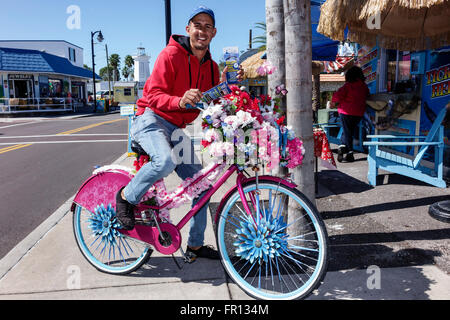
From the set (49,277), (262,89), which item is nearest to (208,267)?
(49,277)

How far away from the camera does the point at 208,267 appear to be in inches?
134

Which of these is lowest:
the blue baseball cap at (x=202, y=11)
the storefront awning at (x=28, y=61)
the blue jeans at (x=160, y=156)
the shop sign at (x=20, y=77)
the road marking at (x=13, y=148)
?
the road marking at (x=13, y=148)

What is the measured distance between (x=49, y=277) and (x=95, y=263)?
0.39m

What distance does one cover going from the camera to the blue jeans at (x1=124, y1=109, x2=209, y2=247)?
289 cm

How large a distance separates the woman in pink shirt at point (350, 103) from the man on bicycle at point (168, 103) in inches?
224

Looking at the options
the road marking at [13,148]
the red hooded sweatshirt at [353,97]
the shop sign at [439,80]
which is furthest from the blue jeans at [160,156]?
the road marking at [13,148]

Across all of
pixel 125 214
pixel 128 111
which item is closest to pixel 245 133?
pixel 125 214

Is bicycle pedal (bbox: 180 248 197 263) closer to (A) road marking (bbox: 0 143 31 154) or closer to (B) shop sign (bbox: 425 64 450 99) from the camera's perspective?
(B) shop sign (bbox: 425 64 450 99)

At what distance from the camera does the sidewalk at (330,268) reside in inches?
115

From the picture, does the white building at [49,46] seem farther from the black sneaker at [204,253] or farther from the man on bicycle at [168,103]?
the black sneaker at [204,253]

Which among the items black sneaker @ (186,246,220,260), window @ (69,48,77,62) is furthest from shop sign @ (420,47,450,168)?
window @ (69,48,77,62)

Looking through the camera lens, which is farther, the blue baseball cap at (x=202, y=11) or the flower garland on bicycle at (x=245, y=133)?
the blue baseball cap at (x=202, y=11)

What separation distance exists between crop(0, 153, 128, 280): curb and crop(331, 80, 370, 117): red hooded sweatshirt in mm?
6081
